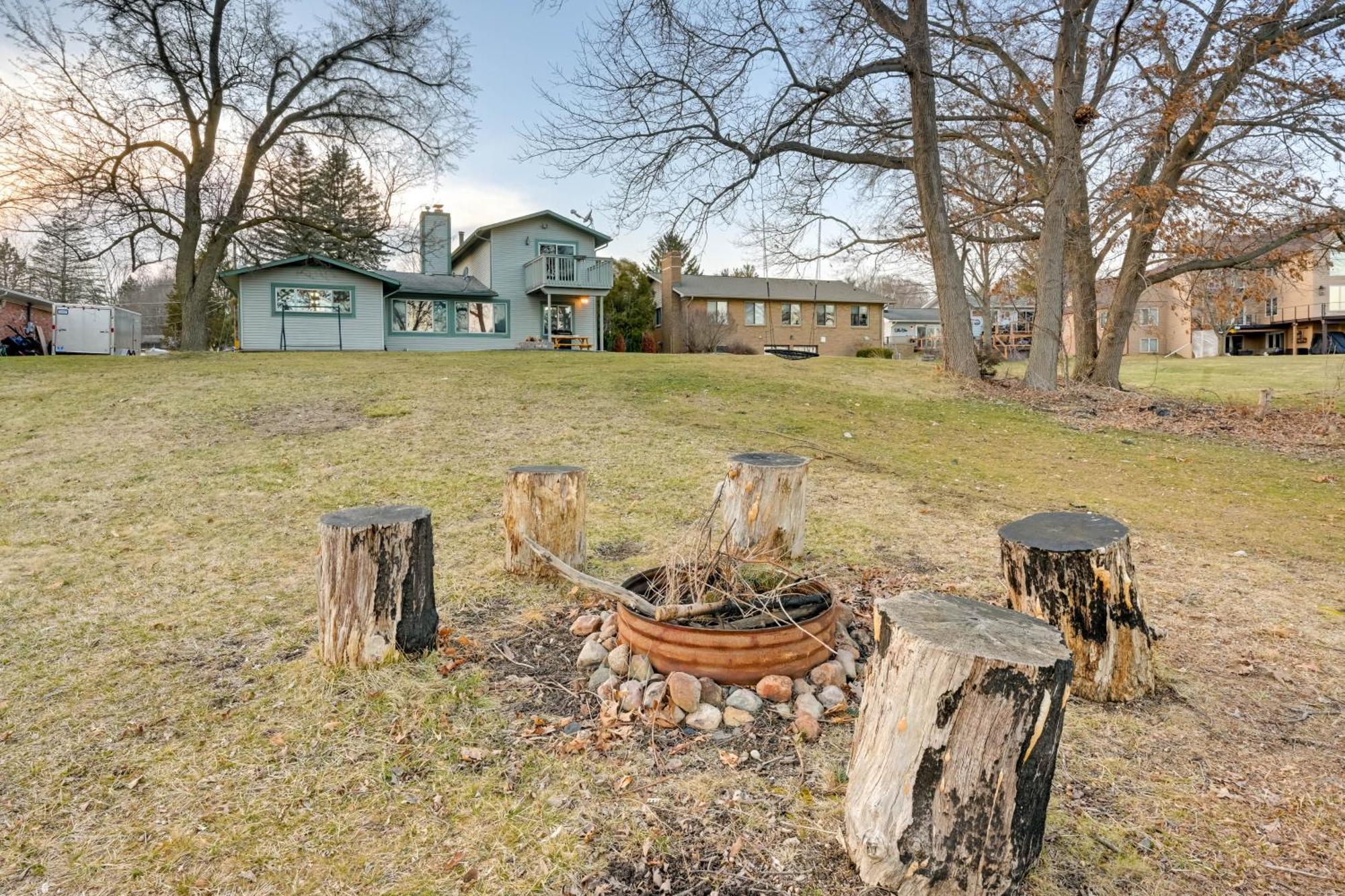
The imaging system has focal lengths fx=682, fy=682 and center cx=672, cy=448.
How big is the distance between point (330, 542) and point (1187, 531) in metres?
6.34

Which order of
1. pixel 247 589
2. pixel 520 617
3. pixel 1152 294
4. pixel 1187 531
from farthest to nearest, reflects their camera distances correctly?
pixel 1152 294 → pixel 1187 531 → pixel 247 589 → pixel 520 617

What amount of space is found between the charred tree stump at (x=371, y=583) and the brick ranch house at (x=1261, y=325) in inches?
1526

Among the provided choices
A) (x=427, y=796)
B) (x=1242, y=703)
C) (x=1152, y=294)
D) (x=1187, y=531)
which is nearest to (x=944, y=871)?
(x=427, y=796)

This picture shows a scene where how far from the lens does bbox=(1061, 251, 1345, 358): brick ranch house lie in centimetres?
3778

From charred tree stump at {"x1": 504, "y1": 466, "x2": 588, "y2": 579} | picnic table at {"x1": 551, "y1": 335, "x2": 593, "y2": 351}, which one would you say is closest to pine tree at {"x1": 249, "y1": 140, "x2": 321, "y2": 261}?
picnic table at {"x1": 551, "y1": 335, "x2": 593, "y2": 351}

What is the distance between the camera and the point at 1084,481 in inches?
287

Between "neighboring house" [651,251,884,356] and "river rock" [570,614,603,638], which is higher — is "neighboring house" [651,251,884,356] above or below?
above

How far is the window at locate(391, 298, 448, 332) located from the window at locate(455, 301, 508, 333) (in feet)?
1.79

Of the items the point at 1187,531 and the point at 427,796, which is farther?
the point at 1187,531

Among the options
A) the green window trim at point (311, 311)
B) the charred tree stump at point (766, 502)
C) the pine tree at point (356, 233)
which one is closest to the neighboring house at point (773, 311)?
the green window trim at point (311, 311)

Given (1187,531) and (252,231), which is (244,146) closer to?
(252,231)

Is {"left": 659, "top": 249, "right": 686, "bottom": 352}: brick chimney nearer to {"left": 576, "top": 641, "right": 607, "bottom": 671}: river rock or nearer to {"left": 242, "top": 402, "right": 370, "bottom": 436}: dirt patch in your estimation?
{"left": 242, "top": 402, "right": 370, "bottom": 436}: dirt patch

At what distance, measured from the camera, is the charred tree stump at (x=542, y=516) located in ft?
13.8

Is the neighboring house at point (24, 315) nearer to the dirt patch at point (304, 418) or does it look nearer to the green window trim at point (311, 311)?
the green window trim at point (311, 311)
